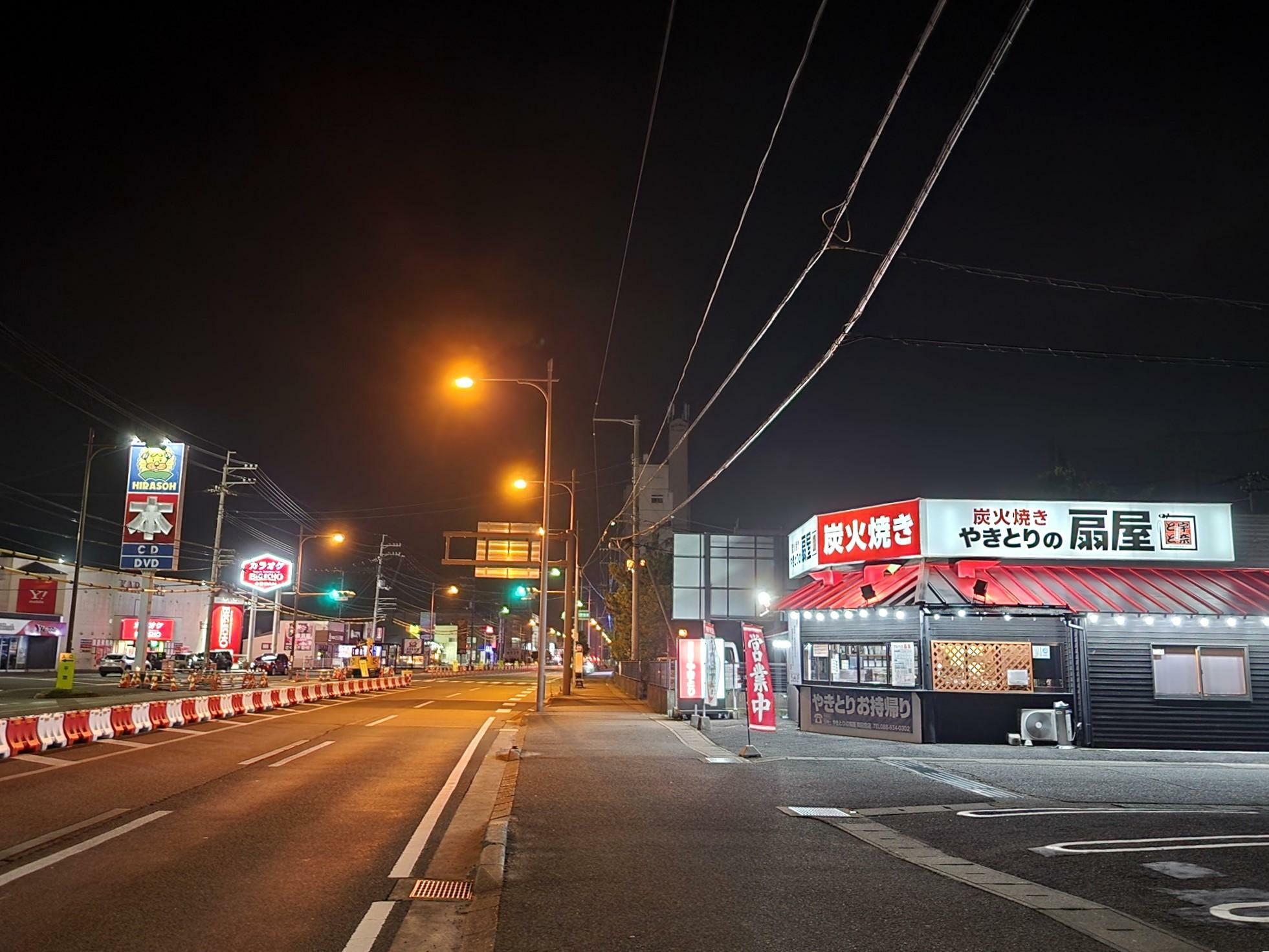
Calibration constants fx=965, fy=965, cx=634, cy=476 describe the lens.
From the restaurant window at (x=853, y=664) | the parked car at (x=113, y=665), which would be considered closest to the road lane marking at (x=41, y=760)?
the restaurant window at (x=853, y=664)

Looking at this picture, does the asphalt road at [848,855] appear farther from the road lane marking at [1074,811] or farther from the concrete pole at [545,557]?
the concrete pole at [545,557]

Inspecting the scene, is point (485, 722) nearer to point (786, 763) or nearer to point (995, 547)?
point (786, 763)

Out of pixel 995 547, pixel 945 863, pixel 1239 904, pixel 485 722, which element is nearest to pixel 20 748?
pixel 485 722

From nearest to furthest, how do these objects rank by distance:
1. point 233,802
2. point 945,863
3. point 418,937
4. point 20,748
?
point 418,937
point 945,863
point 233,802
point 20,748

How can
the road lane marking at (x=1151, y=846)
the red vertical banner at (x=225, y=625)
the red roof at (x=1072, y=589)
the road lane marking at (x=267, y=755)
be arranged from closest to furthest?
the road lane marking at (x=1151, y=846) < the road lane marking at (x=267, y=755) < the red roof at (x=1072, y=589) < the red vertical banner at (x=225, y=625)

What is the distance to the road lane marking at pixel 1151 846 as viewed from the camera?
9.01 metres

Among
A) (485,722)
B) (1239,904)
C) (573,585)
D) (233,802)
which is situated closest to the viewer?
(1239,904)

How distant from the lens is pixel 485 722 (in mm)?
25016

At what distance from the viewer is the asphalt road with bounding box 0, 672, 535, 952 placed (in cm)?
615

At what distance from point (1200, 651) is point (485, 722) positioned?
16.7 m

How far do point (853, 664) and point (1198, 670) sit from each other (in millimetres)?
7109

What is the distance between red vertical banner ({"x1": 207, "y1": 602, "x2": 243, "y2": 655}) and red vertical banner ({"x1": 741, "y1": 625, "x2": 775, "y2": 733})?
188ft

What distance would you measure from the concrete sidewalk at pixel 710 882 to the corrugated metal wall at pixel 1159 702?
28.3 ft

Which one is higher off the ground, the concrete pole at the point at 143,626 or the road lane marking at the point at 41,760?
the concrete pole at the point at 143,626
